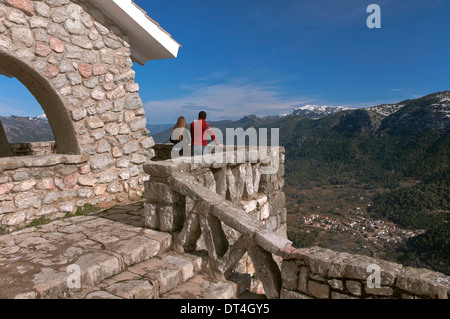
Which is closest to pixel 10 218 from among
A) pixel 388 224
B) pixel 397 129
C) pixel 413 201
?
pixel 388 224

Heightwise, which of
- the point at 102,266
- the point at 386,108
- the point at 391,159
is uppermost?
the point at 386,108

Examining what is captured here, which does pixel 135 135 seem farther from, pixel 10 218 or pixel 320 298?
pixel 320 298

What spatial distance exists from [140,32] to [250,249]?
4.48 meters

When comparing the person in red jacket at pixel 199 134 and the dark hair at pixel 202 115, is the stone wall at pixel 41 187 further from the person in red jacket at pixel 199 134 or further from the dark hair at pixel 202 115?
the dark hair at pixel 202 115

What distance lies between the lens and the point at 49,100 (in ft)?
14.9

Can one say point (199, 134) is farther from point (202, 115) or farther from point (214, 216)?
point (214, 216)

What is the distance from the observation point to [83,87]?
4.68 meters

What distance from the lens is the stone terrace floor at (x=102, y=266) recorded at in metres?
2.29

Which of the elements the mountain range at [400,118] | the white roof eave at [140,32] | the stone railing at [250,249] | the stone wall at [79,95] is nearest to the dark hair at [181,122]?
the stone wall at [79,95]

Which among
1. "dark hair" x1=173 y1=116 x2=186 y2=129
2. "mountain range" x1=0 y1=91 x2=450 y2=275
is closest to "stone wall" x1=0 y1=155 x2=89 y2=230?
"dark hair" x1=173 y1=116 x2=186 y2=129

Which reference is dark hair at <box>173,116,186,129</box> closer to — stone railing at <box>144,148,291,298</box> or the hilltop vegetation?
stone railing at <box>144,148,291,298</box>

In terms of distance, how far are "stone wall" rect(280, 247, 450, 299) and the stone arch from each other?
383cm

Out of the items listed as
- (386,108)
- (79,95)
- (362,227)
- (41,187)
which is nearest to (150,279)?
(41,187)

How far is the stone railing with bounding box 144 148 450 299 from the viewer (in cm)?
219
